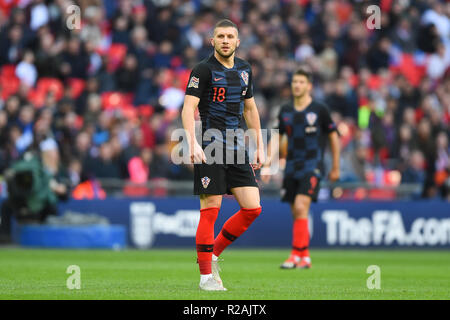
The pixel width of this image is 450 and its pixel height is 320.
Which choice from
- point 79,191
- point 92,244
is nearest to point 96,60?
point 79,191

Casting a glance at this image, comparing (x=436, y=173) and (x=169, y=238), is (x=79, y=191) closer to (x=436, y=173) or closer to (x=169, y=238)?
(x=169, y=238)

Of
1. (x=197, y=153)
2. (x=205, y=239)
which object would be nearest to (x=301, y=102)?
(x=205, y=239)

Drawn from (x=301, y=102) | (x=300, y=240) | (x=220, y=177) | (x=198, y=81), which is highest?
(x=198, y=81)

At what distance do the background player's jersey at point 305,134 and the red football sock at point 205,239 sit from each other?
4285 mm

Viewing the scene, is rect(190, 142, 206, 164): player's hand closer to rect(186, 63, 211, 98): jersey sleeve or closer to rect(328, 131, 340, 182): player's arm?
rect(186, 63, 211, 98): jersey sleeve

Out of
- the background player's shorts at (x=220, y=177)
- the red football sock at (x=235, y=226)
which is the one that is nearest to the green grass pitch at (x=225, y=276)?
the red football sock at (x=235, y=226)

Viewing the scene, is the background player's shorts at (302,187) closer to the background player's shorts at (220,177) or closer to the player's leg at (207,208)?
the background player's shorts at (220,177)

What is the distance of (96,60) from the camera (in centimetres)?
2189

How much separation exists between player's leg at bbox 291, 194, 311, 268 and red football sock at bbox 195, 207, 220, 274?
12.7ft

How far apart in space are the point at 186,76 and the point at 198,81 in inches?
542

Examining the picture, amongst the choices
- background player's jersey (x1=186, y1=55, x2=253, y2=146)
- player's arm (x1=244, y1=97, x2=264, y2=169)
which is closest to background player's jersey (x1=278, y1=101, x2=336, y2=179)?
player's arm (x1=244, y1=97, x2=264, y2=169)

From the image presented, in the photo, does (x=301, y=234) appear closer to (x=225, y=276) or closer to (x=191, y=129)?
(x=225, y=276)

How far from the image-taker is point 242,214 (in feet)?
29.7

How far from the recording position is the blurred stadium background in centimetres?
1894
